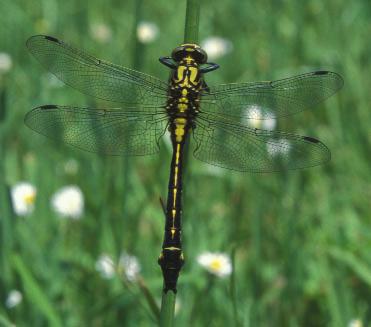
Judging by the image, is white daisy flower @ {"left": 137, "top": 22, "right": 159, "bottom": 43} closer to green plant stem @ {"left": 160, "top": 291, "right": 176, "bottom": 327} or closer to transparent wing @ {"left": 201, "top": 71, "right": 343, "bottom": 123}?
transparent wing @ {"left": 201, "top": 71, "right": 343, "bottom": 123}

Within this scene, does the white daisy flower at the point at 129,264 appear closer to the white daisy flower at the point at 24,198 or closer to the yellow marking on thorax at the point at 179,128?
the white daisy flower at the point at 24,198


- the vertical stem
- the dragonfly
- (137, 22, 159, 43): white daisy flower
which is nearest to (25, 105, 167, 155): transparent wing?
the dragonfly

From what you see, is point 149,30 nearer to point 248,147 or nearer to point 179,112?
point 248,147

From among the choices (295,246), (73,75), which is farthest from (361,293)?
(73,75)

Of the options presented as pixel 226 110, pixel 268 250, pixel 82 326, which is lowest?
pixel 82 326

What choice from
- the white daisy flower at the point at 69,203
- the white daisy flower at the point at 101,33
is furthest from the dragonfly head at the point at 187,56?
the white daisy flower at the point at 101,33

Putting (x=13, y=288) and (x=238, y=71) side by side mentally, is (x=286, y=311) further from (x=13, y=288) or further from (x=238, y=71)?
(x=238, y=71)
